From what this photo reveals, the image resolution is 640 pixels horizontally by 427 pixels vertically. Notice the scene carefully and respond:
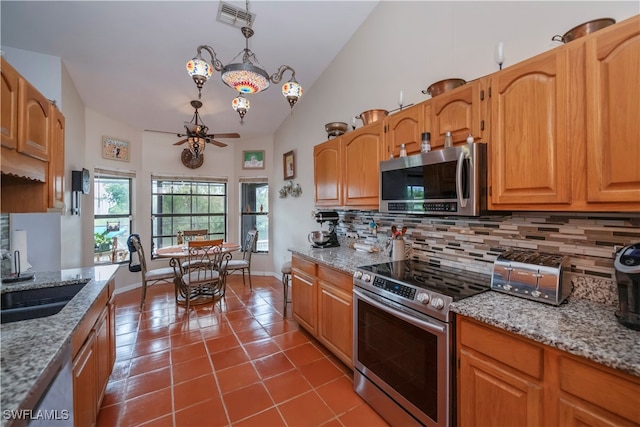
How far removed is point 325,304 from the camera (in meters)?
2.42

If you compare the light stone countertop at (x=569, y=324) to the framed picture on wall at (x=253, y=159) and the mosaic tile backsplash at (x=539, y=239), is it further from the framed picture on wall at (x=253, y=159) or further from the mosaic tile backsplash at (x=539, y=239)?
the framed picture on wall at (x=253, y=159)

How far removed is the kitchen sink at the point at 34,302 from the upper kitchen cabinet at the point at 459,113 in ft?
8.64

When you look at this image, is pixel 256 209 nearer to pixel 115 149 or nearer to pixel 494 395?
pixel 115 149

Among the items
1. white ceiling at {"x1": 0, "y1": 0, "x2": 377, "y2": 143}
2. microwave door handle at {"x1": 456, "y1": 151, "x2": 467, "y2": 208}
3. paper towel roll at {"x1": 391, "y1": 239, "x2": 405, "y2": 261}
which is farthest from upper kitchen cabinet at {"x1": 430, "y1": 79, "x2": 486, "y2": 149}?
white ceiling at {"x1": 0, "y1": 0, "x2": 377, "y2": 143}

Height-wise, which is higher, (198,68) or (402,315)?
(198,68)

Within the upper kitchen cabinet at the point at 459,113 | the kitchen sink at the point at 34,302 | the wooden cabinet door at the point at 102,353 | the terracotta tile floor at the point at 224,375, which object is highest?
the upper kitchen cabinet at the point at 459,113

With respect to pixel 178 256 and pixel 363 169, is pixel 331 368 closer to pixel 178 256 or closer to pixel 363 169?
pixel 363 169

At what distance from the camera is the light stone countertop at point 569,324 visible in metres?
0.90

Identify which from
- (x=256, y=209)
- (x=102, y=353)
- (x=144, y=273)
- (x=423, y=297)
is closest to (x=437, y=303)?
(x=423, y=297)

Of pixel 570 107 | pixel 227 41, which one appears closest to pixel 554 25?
pixel 570 107

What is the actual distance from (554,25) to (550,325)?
1.63 m

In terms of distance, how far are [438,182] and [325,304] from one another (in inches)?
57.3

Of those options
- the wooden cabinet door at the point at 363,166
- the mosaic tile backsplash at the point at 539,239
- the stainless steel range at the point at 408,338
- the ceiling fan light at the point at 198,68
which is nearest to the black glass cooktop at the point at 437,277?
the stainless steel range at the point at 408,338

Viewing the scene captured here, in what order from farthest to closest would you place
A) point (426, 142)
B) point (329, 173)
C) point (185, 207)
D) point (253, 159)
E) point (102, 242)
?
point (253, 159) < point (185, 207) < point (102, 242) < point (329, 173) < point (426, 142)
